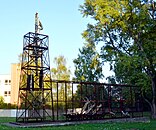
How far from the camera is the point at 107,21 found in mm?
26969

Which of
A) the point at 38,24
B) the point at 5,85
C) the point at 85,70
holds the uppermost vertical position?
the point at 38,24

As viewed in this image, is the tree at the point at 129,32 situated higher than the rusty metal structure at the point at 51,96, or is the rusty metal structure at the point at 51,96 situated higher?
the tree at the point at 129,32

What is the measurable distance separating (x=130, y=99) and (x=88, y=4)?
10.9 m

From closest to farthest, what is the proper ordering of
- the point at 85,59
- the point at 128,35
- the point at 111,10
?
the point at 111,10 → the point at 128,35 → the point at 85,59

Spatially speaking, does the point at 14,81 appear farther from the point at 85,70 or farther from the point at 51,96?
the point at 51,96

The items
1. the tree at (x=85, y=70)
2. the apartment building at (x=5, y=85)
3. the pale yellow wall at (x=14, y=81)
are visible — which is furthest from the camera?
the apartment building at (x=5, y=85)

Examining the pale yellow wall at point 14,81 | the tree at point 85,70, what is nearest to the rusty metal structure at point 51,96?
the tree at point 85,70

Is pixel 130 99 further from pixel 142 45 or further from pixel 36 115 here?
pixel 36 115

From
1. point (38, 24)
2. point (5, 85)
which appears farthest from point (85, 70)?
point (5, 85)

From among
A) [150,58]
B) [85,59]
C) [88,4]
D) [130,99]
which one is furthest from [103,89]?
[85,59]

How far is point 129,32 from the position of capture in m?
27.6

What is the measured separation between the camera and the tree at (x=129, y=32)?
26062mm

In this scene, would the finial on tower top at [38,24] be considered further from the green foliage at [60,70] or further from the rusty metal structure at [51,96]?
the green foliage at [60,70]

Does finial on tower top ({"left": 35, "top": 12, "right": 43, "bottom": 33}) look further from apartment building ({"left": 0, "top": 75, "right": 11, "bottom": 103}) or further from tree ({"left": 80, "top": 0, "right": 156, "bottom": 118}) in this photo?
apartment building ({"left": 0, "top": 75, "right": 11, "bottom": 103})
